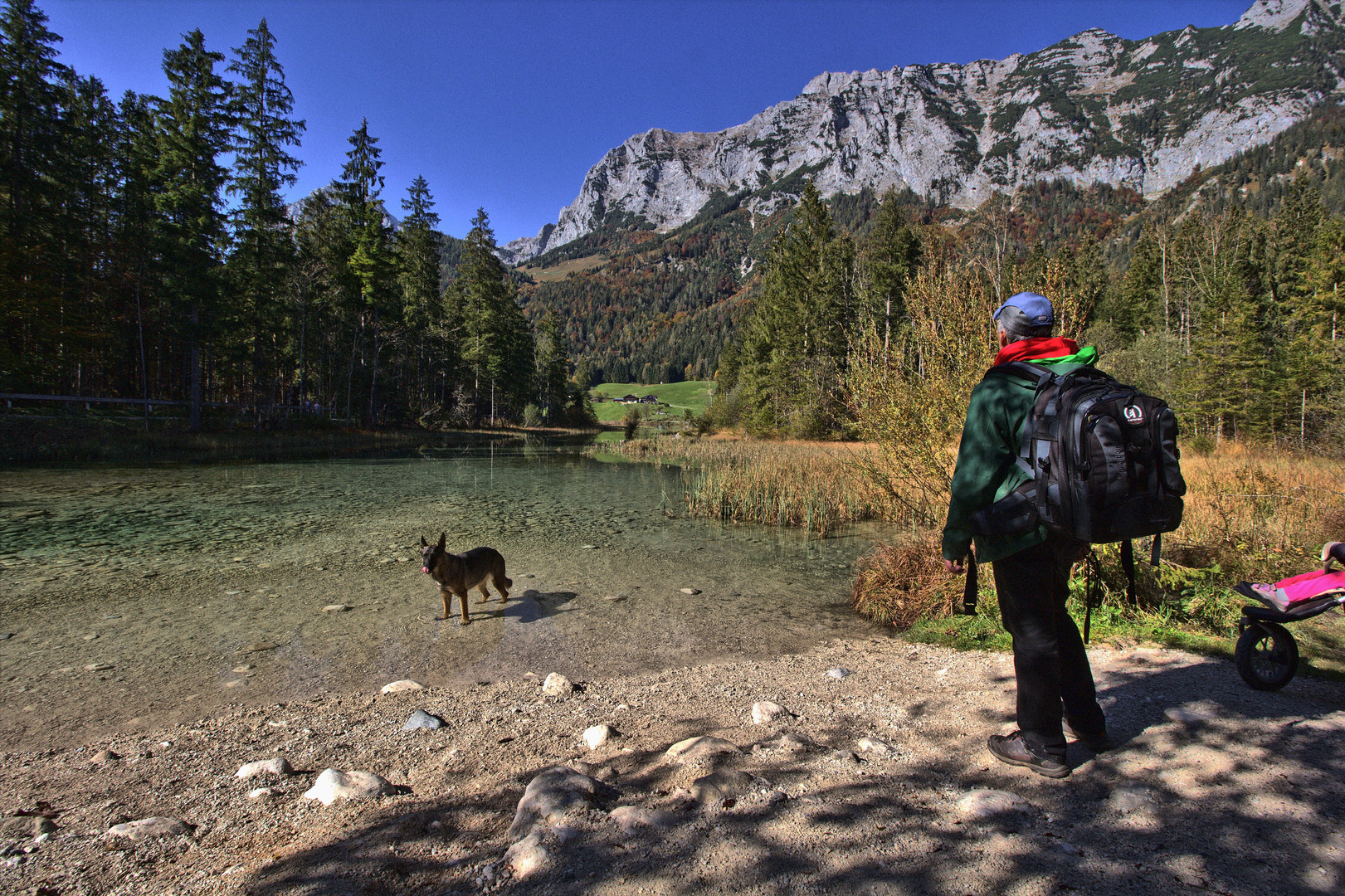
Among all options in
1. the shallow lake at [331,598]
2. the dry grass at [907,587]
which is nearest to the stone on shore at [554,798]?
the shallow lake at [331,598]

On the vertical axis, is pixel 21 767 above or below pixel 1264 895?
below

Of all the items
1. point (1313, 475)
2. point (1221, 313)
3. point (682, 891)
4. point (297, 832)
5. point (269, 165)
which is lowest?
point (297, 832)

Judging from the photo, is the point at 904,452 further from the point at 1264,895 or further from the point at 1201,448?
Result: the point at 1201,448

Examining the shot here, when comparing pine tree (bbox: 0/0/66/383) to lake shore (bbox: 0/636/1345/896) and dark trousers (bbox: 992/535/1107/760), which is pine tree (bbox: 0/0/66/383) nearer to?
lake shore (bbox: 0/636/1345/896)

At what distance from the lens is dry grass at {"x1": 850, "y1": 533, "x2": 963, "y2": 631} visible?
644cm

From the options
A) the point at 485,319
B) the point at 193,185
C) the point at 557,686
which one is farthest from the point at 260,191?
the point at 557,686

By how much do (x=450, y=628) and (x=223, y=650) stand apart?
200 centimetres

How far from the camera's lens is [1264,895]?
178 centimetres

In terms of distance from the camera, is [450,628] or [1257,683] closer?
[1257,683]

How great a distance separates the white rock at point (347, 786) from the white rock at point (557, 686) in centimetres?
152

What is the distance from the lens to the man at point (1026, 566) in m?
2.68

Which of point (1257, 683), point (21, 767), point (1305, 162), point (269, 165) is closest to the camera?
point (21, 767)

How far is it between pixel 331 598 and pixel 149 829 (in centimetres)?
511

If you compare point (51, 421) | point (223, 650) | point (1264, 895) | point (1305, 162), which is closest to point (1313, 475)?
point (1264, 895)
